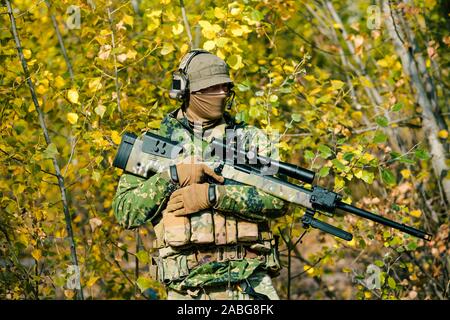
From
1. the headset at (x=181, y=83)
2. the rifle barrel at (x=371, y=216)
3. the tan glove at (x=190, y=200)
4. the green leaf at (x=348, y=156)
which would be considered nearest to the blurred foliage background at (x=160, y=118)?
the green leaf at (x=348, y=156)

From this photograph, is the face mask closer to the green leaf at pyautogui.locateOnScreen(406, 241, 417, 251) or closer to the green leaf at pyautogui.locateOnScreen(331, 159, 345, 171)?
the green leaf at pyautogui.locateOnScreen(331, 159, 345, 171)

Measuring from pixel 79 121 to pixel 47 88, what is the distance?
389mm

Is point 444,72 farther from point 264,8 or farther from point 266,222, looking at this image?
point 266,222

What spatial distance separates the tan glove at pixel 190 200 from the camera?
147 inches

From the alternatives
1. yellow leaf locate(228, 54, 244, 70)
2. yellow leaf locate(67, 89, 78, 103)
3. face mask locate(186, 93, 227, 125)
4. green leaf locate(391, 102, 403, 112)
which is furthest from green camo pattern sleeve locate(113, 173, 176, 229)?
green leaf locate(391, 102, 403, 112)

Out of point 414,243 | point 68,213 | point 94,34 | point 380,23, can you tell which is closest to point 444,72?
point 380,23

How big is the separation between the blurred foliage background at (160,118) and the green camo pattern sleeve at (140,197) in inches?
28.5

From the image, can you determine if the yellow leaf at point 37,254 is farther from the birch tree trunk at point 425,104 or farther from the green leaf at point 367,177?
the birch tree trunk at point 425,104

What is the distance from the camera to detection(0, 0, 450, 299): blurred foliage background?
495 cm

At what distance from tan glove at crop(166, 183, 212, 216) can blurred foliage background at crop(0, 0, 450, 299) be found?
3.32 feet

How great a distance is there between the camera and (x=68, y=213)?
5.18 metres

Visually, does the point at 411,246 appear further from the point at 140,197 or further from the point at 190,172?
the point at 140,197

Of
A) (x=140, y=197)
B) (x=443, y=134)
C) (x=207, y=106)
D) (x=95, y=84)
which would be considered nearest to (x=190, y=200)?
(x=140, y=197)

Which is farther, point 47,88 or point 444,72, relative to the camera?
point 444,72
